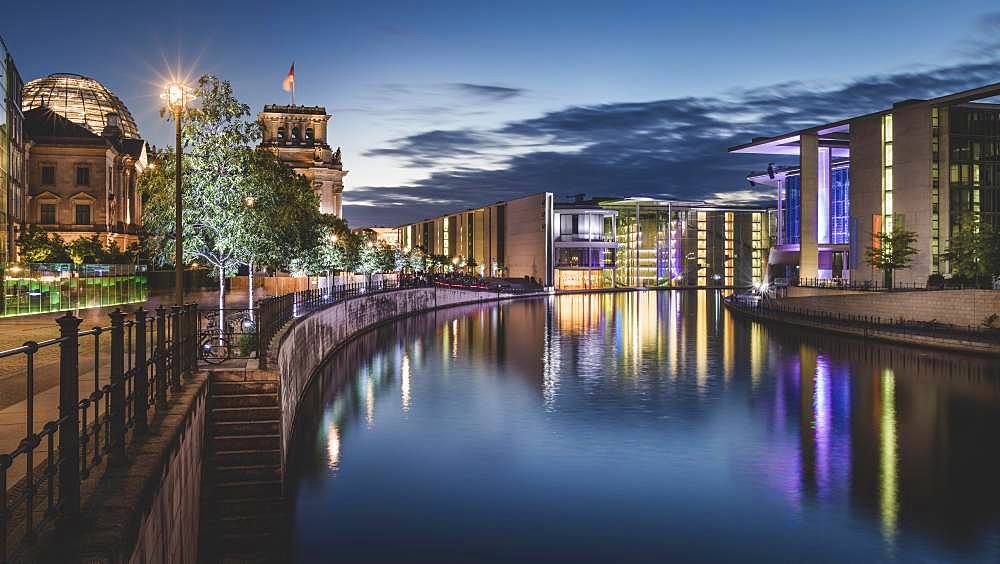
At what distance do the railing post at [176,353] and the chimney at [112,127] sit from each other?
101 meters

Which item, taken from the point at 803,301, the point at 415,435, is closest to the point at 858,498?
the point at 415,435

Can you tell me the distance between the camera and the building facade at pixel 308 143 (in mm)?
121125

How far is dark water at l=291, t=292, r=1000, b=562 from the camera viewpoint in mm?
18078

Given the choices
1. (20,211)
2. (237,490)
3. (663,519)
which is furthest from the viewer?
(20,211)

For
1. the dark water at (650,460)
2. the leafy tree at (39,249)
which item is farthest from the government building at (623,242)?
the dark water at (650,460)

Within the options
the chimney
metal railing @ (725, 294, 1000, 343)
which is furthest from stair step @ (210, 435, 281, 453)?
the chimney

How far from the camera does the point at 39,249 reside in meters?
68.4

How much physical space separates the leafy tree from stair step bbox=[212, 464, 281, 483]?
187 ft

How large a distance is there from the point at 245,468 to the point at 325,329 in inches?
1102

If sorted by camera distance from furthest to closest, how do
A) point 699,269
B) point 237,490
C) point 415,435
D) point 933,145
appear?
1. point 699,269
2. point 933,145
3. point 415,435
4. point 237,490

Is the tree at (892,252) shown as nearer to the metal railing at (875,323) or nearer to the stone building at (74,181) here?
the metal railing at (875,323)

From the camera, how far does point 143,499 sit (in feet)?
29.4

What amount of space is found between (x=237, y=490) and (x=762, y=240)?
562ft

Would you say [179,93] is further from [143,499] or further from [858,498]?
[858,498]
